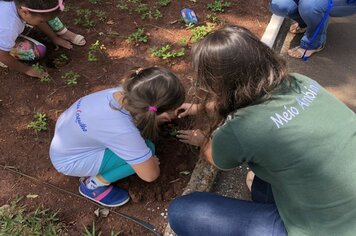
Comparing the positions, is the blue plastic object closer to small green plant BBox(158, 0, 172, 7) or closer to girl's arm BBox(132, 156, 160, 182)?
small green plant BBox(158, 0, 172, 7)

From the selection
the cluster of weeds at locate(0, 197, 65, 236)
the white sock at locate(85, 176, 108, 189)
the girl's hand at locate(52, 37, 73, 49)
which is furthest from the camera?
the girl's hand at locate(52, 37, 73, 49)

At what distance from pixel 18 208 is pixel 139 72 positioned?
1.10 meters

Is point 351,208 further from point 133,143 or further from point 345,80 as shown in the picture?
point 345,80

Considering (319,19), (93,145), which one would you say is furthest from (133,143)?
(319,19)

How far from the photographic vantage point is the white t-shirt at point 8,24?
2.63 m

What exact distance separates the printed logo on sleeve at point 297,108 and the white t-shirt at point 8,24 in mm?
2038

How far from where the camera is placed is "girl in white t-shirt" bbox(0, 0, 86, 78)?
254 centimetres

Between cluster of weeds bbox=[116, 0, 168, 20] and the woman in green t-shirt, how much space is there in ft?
6.50

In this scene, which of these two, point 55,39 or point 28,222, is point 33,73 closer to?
point 55,39

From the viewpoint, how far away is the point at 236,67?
153 cm

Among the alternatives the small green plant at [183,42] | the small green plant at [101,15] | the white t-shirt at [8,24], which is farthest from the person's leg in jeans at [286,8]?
the white t-shirt at [8,24]

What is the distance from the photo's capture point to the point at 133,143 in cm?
197

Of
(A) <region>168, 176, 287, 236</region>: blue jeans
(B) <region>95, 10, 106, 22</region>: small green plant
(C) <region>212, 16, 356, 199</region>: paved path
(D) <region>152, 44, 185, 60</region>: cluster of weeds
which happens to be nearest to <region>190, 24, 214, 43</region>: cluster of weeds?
(D) <region>152, 44, 185, 60</region>: cluster of weeds

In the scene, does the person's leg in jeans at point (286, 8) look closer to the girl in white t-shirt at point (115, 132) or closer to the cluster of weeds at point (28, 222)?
the girl in white t-shirt at point (115, 132)
